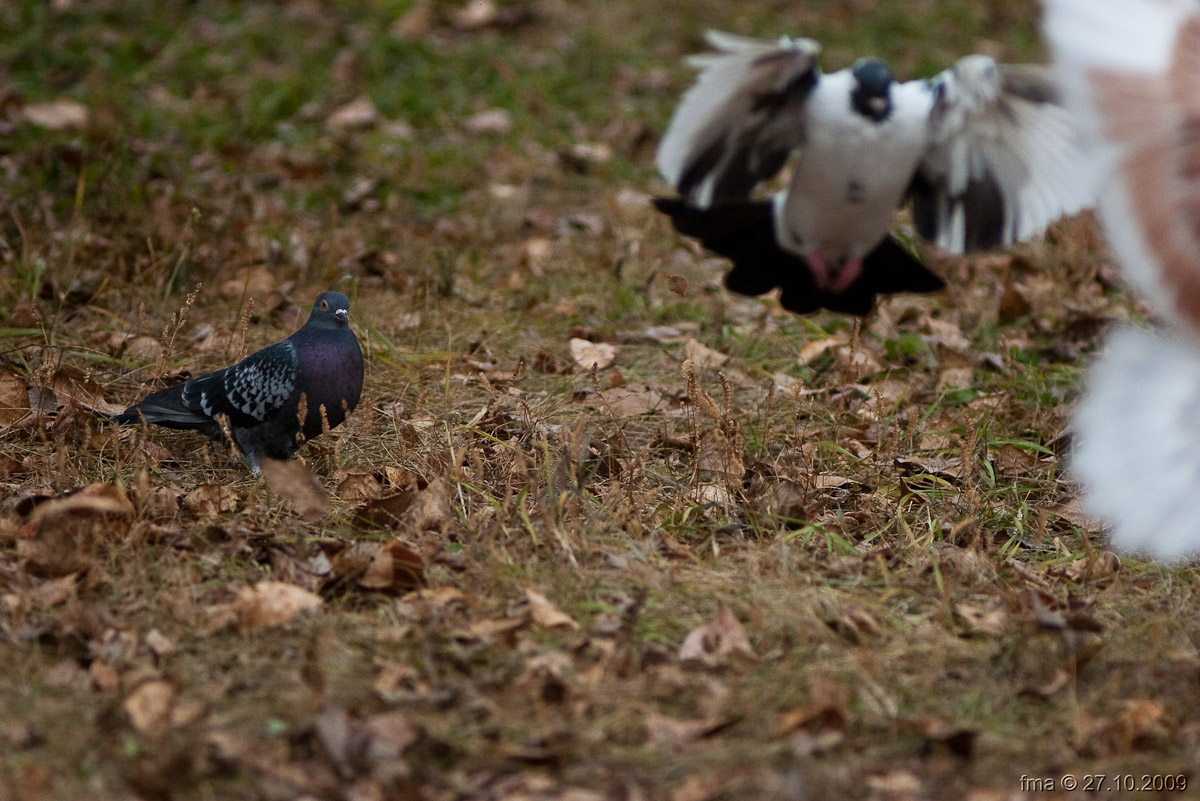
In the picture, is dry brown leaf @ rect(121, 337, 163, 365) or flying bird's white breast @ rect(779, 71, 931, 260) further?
dry brown leaf @ rect(121, 337, 163, 365)

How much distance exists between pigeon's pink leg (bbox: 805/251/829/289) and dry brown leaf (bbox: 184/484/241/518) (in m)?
1.71

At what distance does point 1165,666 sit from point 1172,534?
9.7 inches

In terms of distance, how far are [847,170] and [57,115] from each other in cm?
396

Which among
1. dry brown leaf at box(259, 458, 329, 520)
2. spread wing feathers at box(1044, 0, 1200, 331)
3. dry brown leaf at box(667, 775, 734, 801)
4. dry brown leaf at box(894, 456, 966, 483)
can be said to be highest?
spread wing feathers at box(1044, 0, 1200, 331)

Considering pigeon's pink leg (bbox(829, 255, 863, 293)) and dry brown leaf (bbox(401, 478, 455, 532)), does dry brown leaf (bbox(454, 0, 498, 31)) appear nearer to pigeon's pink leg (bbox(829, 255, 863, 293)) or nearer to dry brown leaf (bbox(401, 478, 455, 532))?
pigeon's pink leg (bbox(829, 255, 863, 293))

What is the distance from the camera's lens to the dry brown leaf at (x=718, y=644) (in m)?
2.23

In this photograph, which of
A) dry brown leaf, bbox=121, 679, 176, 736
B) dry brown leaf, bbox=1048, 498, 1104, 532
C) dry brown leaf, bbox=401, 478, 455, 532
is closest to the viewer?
dry brown leaf, bbox=121, 679, 176, 736

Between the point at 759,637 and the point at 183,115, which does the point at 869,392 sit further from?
the point at 183,115

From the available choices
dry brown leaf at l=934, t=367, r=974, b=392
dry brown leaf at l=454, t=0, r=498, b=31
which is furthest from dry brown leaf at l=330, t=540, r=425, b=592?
dry brown leaf at l=454, t=0, r=498, b=31

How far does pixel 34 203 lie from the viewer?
171 inches

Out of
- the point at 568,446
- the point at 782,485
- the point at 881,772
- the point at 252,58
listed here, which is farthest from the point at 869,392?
the point at 252,58

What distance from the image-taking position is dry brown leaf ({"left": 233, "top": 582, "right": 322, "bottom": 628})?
7.52 ft

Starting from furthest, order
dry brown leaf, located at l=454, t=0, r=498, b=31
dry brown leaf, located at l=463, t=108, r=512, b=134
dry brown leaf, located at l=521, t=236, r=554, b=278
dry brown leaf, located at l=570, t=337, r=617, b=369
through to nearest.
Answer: dry brown leaf, located at l=454, t=0, r=498, b=31 < dry brown leaf, located at l=463, t=108, r=512, b=134 < dry brown leaf, located at l=521, t=236, r=554, b=278 < dry brown leaf, located at l=570, t=337, r=617, b=369

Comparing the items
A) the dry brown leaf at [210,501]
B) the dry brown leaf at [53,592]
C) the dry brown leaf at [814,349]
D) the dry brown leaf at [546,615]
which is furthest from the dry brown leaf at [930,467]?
the dry brown leaf at [53,592]
